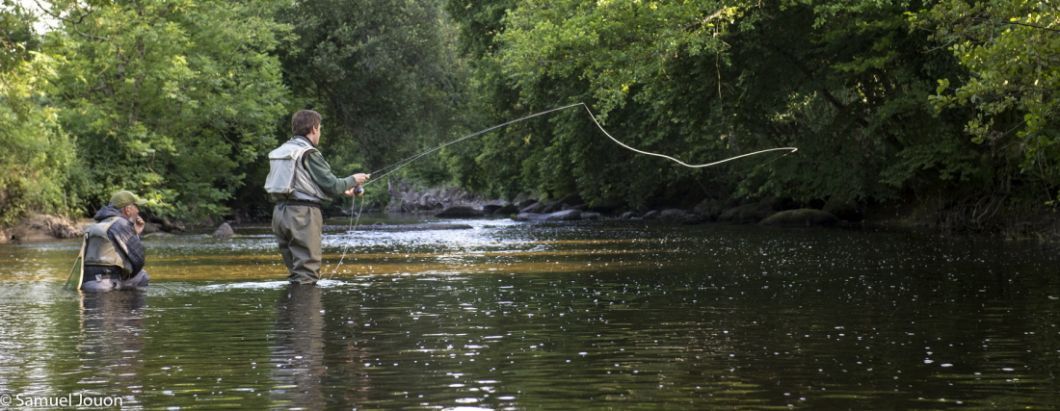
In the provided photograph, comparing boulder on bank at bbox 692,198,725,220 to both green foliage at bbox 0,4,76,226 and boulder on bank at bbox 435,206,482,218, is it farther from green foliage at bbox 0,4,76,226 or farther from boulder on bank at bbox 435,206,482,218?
green foliage at bbox 0,4,76,226

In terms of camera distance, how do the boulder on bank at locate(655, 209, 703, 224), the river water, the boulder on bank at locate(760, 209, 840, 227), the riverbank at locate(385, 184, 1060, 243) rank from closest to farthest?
the river water → the riverbank at locate(385, 184, 1060, 243) → the boulder on bank at locate(760, 209, 840, 227) → the boulder on bank at locate(655, 209, 703, 224)

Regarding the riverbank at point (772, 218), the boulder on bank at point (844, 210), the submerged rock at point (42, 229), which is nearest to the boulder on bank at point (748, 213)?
the riverbank at point (772, 218)

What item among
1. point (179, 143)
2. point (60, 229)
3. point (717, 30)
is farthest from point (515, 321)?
point (179, 143)

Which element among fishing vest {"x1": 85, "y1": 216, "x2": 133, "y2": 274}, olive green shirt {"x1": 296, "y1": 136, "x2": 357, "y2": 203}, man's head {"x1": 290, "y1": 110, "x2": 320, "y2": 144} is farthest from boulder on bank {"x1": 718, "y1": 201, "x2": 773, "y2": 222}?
fishing vest {"x1": 85, "y1": 216, "x2": 133, "y2": 274}

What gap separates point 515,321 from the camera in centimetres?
1161

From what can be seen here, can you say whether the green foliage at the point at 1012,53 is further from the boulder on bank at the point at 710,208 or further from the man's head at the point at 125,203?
the boulder on bank at the point at 710,208

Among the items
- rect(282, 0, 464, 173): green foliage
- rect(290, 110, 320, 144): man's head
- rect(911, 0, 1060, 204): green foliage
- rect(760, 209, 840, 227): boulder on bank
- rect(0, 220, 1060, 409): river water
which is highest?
rect(282, 0, 464, 173): green foliage

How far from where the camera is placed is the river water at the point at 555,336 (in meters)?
7.61

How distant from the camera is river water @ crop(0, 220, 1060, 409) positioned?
7609mm

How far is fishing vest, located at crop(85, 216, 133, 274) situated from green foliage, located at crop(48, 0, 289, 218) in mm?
24338

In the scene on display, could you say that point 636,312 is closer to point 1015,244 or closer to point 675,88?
point 1015,244

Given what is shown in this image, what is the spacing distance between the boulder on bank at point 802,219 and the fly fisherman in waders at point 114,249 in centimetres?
2703

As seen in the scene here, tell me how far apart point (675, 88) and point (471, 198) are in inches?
2322

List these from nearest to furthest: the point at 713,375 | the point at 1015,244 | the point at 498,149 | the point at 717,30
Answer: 1. the point at 713,375
2. the point at 1015,244
3. the point at 717,30
4. the point at 498,149
